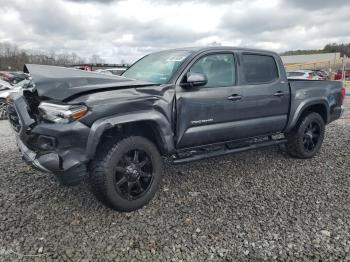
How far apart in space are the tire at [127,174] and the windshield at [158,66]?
910 millimetres

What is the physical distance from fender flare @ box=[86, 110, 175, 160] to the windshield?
1.89 ft

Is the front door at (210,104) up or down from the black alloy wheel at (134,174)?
up

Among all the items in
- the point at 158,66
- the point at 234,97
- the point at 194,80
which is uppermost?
the point at 158,66

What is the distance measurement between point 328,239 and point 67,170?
2.55 metres

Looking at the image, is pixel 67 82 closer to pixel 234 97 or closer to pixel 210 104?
pixel 210 104

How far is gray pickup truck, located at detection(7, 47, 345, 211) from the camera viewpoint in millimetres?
3127

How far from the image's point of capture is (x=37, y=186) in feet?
13.6

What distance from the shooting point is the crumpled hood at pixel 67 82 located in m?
3.16

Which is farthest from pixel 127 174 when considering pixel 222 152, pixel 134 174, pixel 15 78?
pixel 15 78

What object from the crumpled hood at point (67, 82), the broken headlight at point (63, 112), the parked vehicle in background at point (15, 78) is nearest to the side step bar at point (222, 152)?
the crumpled hood at point (67, 82)

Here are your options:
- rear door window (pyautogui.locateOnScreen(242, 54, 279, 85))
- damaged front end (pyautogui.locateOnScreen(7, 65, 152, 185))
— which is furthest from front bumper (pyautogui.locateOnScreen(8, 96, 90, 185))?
rear door window (pyautogui.locateOnScreen(242, 54, 279, 85))

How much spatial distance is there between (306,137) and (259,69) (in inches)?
58.6

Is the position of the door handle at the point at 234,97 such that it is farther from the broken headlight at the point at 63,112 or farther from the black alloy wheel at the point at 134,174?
the broken headlight at the point at 63,112

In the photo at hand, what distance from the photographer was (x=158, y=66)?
4379mm
